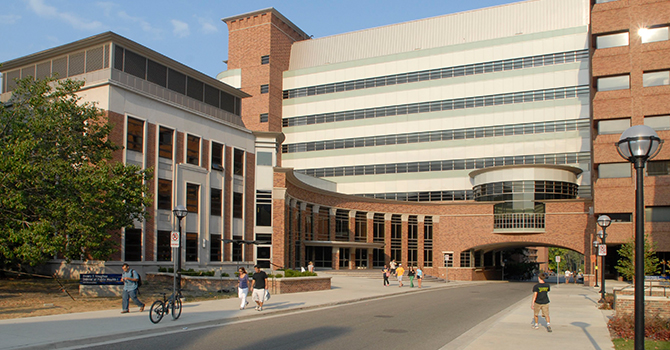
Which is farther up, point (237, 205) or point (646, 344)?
point (237, 205)

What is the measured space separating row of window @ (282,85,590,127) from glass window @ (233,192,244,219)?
3188 cm

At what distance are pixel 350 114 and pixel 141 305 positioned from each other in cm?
5572

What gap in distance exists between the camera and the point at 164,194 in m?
36.6

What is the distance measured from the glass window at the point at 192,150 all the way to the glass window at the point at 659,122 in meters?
37.7

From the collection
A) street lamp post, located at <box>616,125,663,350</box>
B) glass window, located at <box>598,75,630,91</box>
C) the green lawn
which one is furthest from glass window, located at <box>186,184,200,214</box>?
glass window, located at <box>598,75,630,91</box>

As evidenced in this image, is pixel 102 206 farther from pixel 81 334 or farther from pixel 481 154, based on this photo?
pixel 481 154

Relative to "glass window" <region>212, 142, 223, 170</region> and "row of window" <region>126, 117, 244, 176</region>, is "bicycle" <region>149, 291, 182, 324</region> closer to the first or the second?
"row of window" <region>126, 117, 244, 176</region>

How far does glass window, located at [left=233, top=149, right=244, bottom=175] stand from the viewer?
4303 cm

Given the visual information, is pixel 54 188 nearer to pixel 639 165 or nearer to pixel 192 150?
pixel 192 150

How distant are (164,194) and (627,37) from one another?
42.4 m

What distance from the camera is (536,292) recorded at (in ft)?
54.1

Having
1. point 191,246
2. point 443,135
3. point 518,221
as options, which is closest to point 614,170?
point 518,221

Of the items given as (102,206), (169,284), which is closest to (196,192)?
(169,284)

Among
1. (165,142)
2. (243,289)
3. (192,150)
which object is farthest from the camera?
(192,150)
